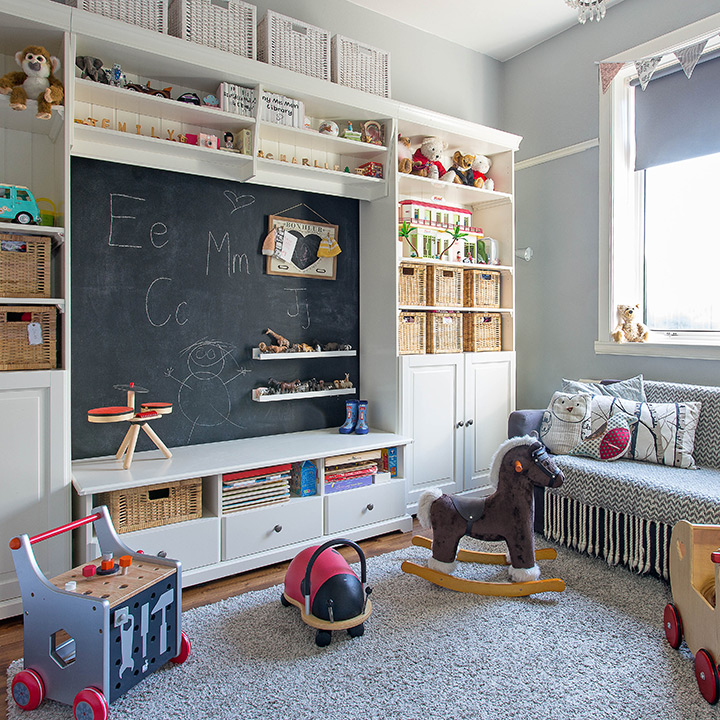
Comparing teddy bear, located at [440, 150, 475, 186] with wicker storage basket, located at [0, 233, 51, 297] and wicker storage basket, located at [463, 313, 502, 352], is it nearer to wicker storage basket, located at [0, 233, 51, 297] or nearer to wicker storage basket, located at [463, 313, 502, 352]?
wicker storage basket, located at [463, 313, 502, 352]

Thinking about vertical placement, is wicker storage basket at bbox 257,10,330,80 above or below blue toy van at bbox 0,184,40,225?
above

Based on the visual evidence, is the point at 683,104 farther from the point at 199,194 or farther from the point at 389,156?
the point at 199,194

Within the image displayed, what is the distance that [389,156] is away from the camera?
3150mm

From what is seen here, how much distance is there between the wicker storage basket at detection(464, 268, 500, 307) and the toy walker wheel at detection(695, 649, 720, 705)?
2.25 m

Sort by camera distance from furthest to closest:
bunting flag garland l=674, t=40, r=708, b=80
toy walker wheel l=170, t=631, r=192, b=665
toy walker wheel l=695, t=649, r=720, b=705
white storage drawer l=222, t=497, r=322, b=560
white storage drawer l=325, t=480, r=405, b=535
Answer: bunting flag garland l=674, t=40, r=708, b=80 < white storage drawer l=325, t=480, r=405, b=535 < white storage drawer l=222, t=497, r=322, b=560 < toy walker wheel l=170, t=631, r=192, b=665 < toy walker wheel l=695, t=649, r=720, b=705

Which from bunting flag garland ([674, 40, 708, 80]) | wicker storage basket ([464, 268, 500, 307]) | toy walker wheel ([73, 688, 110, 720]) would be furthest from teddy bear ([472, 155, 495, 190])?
toy walker wheel ([73, 688, 110, 720])

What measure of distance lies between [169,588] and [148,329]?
136 centimetres

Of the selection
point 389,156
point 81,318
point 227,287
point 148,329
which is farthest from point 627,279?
point 81,318

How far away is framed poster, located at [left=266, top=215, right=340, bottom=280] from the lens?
3.07 metres

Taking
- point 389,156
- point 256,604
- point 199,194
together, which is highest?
point 389,156

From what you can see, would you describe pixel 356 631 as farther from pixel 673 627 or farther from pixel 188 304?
pixel 188 304

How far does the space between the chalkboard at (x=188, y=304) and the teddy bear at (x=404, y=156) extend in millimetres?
403

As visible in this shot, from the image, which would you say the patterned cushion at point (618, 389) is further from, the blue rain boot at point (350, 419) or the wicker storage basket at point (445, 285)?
the blue rain boot at point (350, 419)

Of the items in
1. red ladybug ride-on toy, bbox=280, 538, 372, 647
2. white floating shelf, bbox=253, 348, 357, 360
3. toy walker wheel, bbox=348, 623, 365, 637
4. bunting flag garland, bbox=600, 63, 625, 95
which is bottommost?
toy walker wheel, bbox=348, 623, 365, 637
